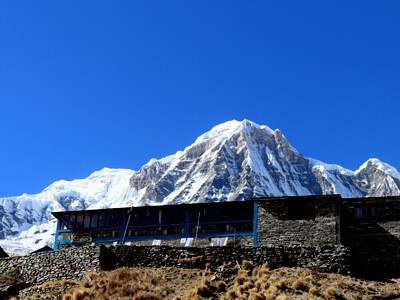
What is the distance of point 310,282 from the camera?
1658 inches

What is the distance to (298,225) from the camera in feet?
177

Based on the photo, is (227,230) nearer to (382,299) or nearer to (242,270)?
(242,270)

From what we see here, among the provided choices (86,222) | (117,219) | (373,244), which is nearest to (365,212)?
(373,244)

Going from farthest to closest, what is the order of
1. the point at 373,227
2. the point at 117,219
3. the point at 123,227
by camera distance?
the point at 117,219, the point at 123,227, the point at 373,227

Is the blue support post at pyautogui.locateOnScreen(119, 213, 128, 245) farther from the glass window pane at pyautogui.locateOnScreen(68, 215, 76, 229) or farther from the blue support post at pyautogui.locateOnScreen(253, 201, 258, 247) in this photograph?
the blue support post at pyautogui.locateOnScreen(253, 201, 258, 247)

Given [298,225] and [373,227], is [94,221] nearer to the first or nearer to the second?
[298,225]

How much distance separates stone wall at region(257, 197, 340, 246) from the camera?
2078 inches

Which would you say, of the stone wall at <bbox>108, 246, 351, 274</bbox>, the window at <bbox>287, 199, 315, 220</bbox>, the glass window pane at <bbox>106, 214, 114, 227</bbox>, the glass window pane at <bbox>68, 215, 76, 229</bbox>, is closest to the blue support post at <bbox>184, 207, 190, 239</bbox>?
the glass window pane at <bbox>106, 214, 114, 227</bbox>

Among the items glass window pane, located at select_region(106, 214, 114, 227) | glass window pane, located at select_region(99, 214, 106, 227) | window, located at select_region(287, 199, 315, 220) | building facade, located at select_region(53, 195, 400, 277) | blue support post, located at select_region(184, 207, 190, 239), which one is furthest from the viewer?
glass window pane, located at select_region(99, 214, 106, 227)

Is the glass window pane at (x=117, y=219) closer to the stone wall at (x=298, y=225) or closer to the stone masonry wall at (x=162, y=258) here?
the stone masonry wall at (x=162, y=258)

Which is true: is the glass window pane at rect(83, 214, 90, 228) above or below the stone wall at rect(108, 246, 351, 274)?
above

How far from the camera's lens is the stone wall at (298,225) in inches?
2078

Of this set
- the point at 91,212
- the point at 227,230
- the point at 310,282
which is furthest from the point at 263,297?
the point at 91,212

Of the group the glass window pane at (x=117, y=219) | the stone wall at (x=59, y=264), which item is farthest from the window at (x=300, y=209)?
the glass window pane at (x=117, y=219)
